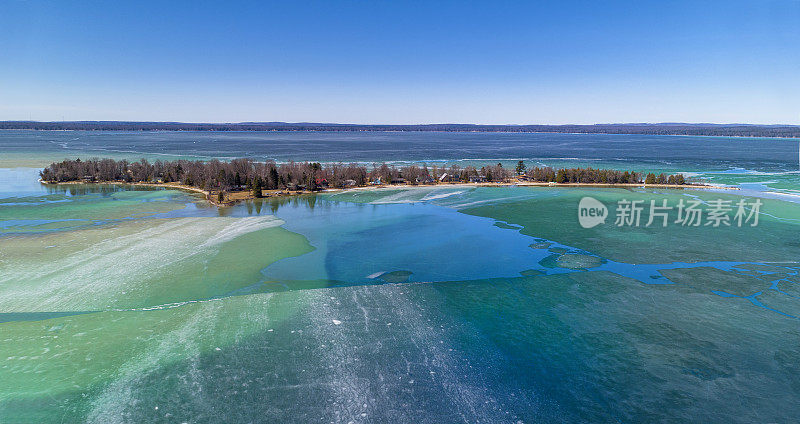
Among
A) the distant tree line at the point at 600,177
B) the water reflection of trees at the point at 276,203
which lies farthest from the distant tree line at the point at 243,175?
the distant tree line at the point at 600,177

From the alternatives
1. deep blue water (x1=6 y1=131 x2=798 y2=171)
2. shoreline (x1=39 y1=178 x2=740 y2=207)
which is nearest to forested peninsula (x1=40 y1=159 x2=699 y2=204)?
shoreline (x1=39 y1=178 x2=740 y2=207)

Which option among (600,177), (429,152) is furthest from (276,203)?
(429,152)

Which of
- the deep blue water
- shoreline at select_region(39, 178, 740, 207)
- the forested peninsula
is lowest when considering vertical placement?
shoreline at select_region(39, 178, 740, 207)

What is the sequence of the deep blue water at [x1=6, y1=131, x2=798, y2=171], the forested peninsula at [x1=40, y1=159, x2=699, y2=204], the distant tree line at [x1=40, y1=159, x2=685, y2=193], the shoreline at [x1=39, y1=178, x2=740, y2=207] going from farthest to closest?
1. the deep blue water at [x1=6, y1=131, x2=798, y2=171]
2. the distant tree line at [x1=40, y1=159, x2=685, y2=193]
3. the forested peninsula at [x1=40, y1=159, x2=699, y2=204]
4. the shoreline at [x1=39, y1=178, x2=740, y2=207]

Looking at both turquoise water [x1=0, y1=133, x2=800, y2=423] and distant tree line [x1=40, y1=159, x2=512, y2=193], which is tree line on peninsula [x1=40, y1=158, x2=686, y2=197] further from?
turquoise water [x1=0, y1=133, x2=800, y2=423]

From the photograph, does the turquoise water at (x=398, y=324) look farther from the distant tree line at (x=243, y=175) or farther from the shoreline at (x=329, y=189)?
the distant tree line at (x=243, y=175)

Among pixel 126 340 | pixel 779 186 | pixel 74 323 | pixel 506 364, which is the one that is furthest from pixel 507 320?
pixel 779 186

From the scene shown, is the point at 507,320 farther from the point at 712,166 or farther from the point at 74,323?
the point at 712,166

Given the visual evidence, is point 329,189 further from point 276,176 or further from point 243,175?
point 243,175
